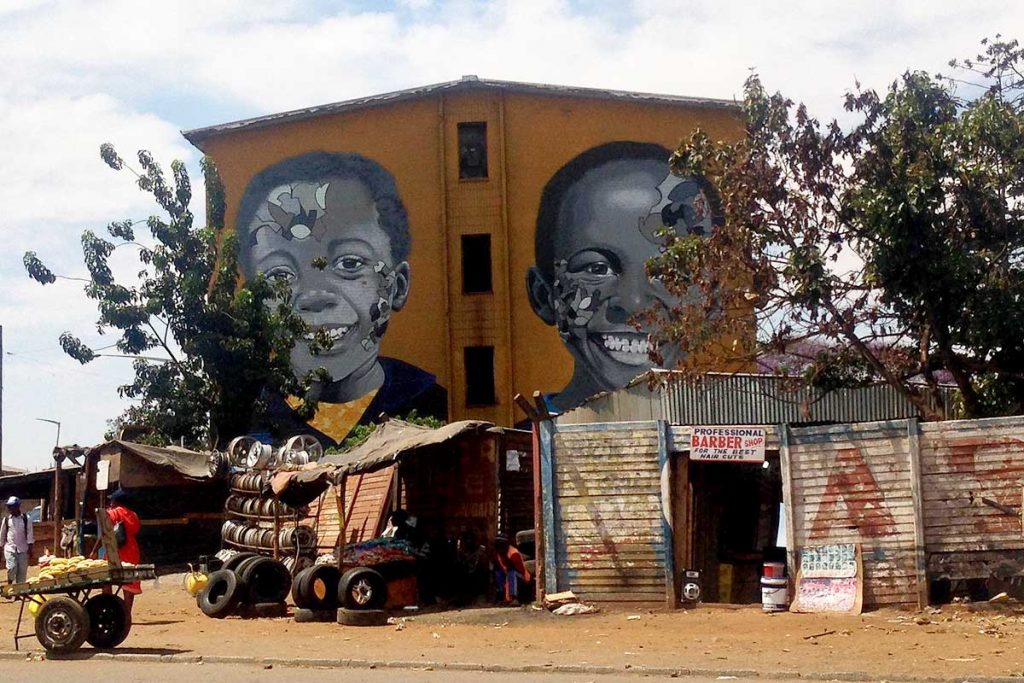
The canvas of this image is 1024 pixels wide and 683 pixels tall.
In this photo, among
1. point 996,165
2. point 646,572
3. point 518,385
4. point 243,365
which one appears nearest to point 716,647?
point 646,572

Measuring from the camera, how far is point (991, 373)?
18266 mm

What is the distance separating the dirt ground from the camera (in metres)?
12.6

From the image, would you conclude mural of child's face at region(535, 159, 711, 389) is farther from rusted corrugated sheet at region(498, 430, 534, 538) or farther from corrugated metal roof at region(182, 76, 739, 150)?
rusted corrugated sheet at region(498, 430, 534, 538)

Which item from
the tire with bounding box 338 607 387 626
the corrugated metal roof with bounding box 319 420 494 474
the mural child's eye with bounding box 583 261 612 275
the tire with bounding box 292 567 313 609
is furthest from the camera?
the mural child's eye with bounding box 583 261 612 275

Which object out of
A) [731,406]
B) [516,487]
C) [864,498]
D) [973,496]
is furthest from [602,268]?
[973,496]

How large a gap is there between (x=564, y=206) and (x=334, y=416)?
950 cm

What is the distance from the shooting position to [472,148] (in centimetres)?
4100

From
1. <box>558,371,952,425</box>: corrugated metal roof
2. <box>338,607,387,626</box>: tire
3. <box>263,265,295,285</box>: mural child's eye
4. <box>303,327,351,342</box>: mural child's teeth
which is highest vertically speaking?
<box>263,265,295,285</box>: mural child's eye

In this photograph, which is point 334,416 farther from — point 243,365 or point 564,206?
point 564,206

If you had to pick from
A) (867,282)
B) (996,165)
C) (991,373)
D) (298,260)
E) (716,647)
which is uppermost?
(298,260)

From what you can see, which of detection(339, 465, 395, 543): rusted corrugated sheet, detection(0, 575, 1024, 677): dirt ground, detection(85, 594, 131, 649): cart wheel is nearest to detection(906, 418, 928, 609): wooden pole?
detection(0, 575, 1024, 677): dirt ground

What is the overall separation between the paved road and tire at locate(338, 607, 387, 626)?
14.2 ft

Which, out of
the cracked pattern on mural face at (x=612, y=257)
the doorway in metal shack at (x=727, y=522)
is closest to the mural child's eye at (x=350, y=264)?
the cracked pattern on mural face at (x=612, y=257)

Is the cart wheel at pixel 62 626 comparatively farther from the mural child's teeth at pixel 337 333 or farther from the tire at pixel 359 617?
the mural child's teeth at pixel 337 333
